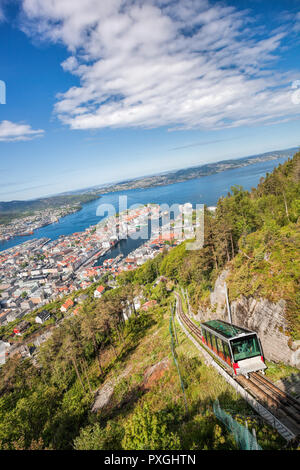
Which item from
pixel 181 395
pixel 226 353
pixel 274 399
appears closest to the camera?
pixel 274 399

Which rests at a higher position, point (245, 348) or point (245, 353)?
point (245, 348)

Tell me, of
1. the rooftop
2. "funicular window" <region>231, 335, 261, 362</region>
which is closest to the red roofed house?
the rooftop

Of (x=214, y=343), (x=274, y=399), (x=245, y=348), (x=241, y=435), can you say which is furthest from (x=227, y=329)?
(x=241, y=435)

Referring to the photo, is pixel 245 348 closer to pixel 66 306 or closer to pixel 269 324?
pixel 269 324

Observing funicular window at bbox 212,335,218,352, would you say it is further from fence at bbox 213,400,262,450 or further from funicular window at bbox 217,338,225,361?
fence at bbox 213,400,262,450
